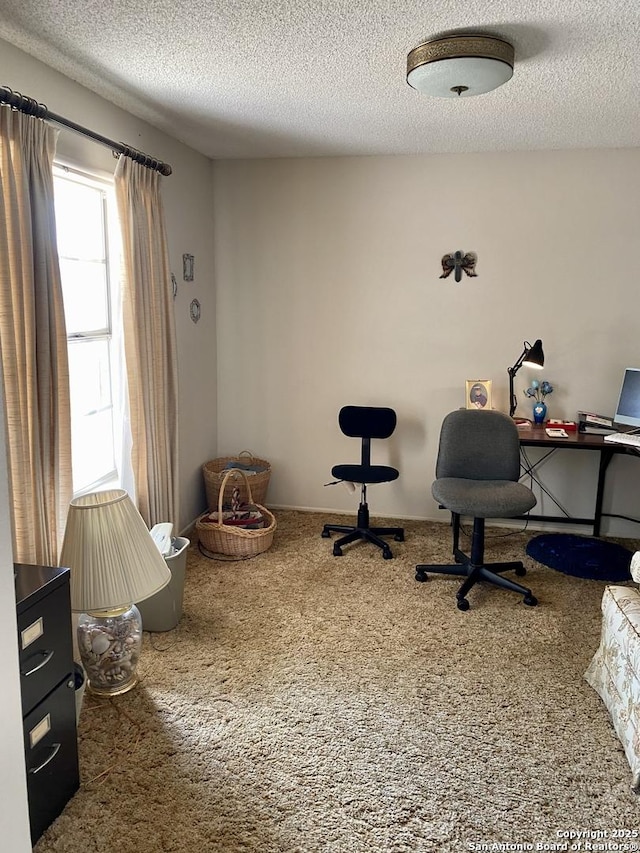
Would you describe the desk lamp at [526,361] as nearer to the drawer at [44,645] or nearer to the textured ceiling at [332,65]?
the textured ceiling at [332,65]

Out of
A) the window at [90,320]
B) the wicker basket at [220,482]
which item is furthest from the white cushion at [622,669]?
the window at [90,320]

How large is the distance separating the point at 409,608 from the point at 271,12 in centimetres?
266

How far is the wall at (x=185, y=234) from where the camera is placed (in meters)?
3.00

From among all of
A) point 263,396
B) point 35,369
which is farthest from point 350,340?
point 35,369

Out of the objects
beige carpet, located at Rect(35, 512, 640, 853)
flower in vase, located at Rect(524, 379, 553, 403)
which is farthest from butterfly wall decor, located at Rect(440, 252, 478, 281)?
beige carpet, located at Rect(35, 512, 640, 853)

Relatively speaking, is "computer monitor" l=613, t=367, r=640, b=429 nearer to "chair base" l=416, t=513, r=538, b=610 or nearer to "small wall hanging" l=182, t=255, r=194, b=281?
"chair base" l=416, t=513, r=538, b=610

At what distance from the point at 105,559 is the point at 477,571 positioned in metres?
2.05

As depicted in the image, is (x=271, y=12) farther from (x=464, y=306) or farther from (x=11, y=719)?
(x=464, y=306)

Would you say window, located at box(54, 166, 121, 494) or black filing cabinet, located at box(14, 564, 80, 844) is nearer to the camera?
black filing cabinet, located at box(14, 564, 80, 844)

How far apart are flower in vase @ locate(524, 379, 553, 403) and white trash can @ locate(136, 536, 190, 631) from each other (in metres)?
2.52

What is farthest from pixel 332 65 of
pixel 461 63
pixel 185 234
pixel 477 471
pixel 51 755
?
pixel 51 755

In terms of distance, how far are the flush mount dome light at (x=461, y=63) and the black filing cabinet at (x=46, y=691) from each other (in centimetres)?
222

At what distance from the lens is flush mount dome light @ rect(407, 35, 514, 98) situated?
7.72 feet

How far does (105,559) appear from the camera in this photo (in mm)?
2299
